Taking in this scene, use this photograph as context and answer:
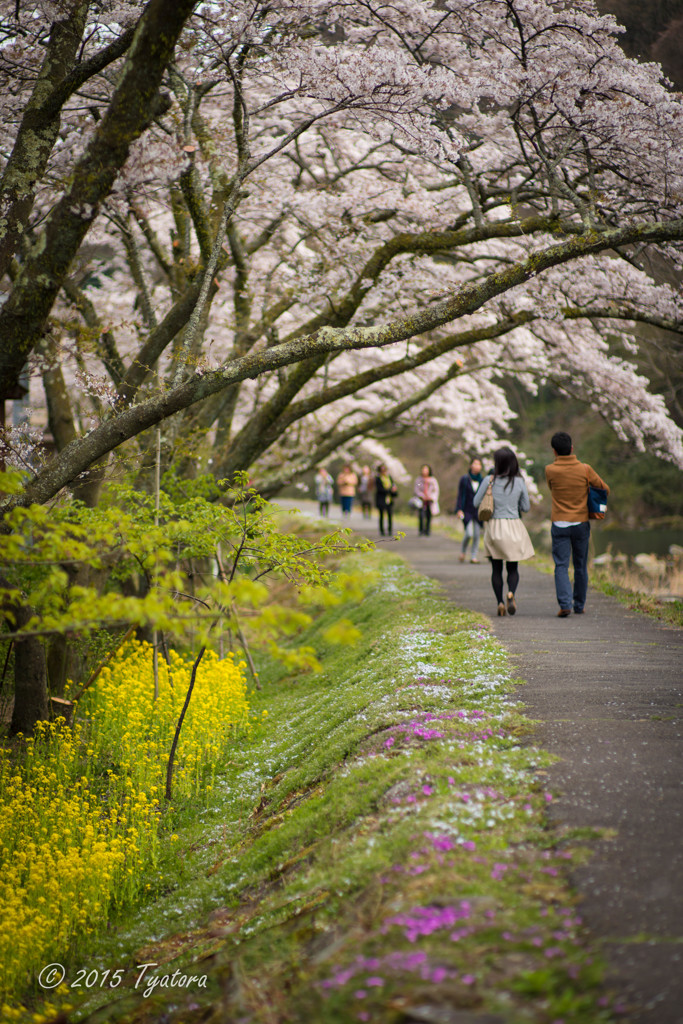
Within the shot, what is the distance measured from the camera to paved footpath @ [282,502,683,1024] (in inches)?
105

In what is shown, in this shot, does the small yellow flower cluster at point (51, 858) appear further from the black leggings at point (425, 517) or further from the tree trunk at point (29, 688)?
the black leggings at point (425, 517)

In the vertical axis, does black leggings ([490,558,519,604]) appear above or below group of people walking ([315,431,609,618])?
below

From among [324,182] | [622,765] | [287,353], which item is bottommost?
[622,765]

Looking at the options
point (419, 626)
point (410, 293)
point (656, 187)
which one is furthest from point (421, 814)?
point (410, 293)

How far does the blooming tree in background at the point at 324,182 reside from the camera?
5.44 m

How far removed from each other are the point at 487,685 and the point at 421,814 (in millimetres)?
2158

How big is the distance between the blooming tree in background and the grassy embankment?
9.52ft

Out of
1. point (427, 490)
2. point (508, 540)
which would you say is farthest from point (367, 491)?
point (508, 540)

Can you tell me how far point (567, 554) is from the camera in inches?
319

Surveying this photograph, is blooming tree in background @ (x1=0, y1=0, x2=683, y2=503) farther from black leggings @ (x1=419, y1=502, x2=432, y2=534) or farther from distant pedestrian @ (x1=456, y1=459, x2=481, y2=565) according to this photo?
black leggings @ (x1=419, y1=502, x2=432, y2=534)

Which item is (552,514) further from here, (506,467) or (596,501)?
(506,467)

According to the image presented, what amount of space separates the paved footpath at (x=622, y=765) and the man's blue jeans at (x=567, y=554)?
0.34 metres
